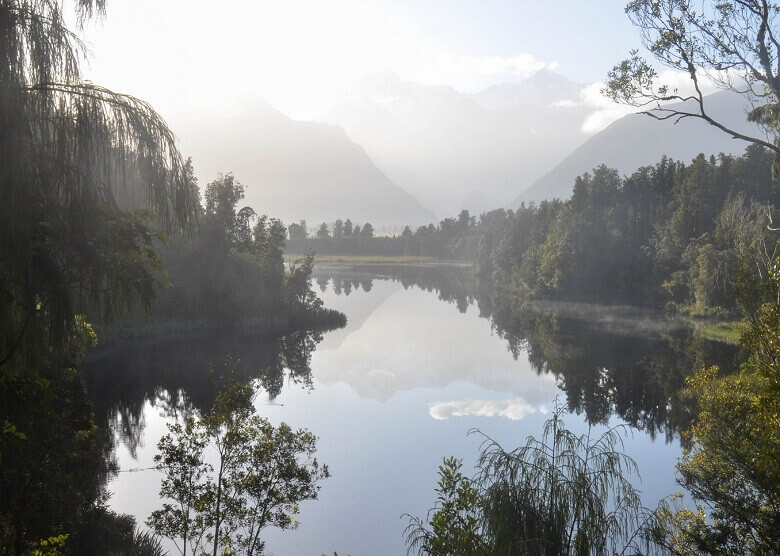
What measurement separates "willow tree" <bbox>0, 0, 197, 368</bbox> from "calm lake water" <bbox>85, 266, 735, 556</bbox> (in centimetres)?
1658

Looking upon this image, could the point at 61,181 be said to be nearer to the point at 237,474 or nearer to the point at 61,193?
Answer: the point at 61,193

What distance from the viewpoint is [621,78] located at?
47.5ft

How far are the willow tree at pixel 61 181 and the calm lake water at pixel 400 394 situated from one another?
54.4 ft

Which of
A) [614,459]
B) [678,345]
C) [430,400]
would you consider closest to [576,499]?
[614,459]

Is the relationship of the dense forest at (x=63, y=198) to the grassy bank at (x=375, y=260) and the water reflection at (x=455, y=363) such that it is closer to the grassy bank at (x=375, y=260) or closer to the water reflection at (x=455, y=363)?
the water reflection at (x=455, y=363)

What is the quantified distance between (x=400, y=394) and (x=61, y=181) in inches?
1484

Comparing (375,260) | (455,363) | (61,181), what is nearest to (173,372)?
(455,363)

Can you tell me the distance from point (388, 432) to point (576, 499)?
940 inches

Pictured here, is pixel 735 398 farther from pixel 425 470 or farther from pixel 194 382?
pixel 194 382

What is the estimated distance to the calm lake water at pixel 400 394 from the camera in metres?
23.8

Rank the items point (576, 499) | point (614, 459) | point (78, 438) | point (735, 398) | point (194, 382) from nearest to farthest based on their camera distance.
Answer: point (576, 499)
point (614, 459)
point (78, 438)
point (735, 398)
point (194, 382)

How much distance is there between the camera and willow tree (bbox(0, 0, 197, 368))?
535 cm

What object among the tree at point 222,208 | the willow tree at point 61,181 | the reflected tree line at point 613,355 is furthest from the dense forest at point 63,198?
the tree at point 222,208

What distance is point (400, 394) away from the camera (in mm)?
42031
